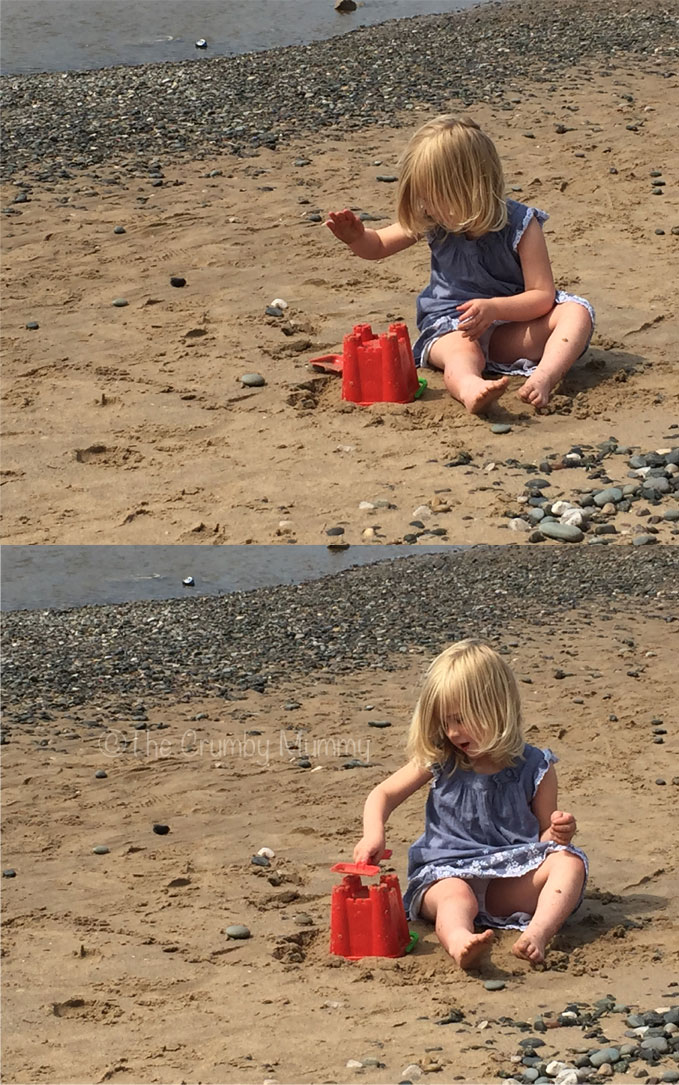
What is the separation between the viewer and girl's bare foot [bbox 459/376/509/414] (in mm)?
6078

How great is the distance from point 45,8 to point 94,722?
1414 cm

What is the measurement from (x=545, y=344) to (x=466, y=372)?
1.48 feet

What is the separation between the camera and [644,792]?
21.2 ft

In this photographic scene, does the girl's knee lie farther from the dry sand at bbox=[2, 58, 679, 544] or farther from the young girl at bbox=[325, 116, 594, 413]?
the young girl at bbox=[325, 116, 594, 413]

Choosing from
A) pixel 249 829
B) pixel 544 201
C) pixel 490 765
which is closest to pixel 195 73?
pixel 544 201

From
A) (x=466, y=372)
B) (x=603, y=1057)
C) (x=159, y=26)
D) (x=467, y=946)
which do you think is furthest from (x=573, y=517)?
(x=159, y=26)

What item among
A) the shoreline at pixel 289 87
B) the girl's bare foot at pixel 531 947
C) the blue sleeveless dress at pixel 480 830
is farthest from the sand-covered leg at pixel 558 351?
the shoreline at pixel 289 87

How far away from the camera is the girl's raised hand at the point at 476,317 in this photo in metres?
6.16

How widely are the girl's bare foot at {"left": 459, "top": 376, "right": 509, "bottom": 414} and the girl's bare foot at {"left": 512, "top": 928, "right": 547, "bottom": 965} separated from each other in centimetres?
228

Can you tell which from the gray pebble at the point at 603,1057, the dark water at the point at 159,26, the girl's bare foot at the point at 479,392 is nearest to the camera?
the gray pebble at the point at 603,1057

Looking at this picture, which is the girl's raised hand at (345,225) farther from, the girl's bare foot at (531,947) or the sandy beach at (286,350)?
the girl's bare foot at (531,947)

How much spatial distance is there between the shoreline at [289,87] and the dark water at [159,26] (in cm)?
233

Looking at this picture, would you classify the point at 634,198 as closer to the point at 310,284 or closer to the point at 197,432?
the point at 310,284

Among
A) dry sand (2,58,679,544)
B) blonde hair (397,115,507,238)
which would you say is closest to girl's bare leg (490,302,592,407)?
dry sand (2,58,679,544)
